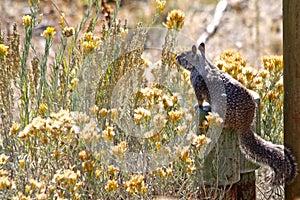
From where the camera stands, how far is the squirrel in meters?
2.53

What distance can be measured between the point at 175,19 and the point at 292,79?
0.61 metres

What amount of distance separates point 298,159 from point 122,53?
1035mm

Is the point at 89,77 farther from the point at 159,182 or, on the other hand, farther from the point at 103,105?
the point at 159,182

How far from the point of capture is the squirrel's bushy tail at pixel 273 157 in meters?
2.60

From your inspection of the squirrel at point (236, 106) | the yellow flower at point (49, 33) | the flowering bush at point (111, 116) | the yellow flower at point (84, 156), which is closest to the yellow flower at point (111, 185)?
the flowering bush at point (111, 116)

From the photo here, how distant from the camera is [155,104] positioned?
271 centimetres

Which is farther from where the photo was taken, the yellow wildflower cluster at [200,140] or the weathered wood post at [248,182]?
the weathered wood post at [248,182]

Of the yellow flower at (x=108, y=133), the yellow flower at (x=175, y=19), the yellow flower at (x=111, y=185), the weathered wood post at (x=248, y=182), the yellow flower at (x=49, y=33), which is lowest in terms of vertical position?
the weathered wood post at (x=248, y=182)

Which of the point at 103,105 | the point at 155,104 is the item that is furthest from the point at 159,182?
the point at 103,105

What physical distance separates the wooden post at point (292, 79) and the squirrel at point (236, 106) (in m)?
0.05

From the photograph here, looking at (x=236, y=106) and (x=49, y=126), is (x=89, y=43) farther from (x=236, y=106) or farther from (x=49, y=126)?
(x=236, y=106)

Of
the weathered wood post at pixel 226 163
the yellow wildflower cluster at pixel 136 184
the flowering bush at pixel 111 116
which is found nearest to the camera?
the yellow wildflower cluster at pixel 136 184

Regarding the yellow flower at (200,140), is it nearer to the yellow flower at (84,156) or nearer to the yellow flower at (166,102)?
the yellow flower at (166,102)

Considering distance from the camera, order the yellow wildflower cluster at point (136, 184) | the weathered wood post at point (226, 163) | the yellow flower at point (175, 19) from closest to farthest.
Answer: the yellow wildflower cluster at point (136, 184), the weathered wood post at point (226, 163), the yellow flower at point (175, 19)
